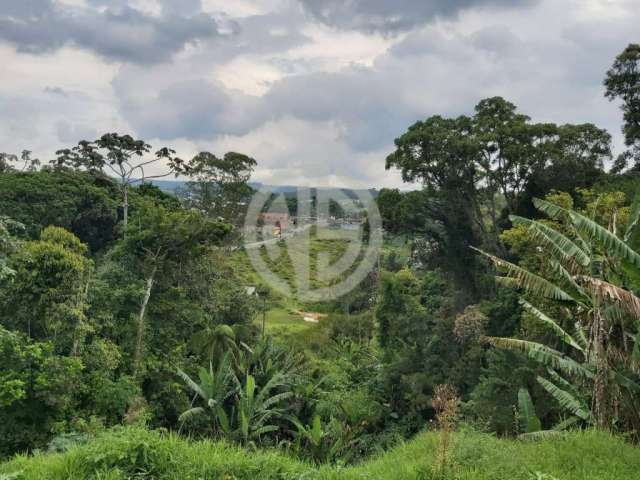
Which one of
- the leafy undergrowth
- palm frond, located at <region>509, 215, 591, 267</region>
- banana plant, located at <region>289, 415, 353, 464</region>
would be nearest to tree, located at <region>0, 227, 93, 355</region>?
banana plant, located at <region>289, 415, 353, 464</region>

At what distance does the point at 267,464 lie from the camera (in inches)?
206

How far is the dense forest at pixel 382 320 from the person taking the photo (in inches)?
301

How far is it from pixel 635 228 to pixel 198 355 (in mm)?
14222

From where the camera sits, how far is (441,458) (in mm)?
5027

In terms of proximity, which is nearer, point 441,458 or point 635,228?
point 441,458

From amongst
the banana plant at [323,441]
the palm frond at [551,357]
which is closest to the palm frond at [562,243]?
the palm frond at [551,357]

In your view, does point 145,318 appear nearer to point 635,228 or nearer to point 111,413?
point 111,413

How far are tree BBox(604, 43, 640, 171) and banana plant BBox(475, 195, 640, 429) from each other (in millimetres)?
9464

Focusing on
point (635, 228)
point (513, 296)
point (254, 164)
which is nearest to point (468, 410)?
point (513, 296)

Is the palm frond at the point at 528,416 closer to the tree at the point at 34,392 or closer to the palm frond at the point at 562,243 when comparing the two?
the palm frond at the point at 562,243

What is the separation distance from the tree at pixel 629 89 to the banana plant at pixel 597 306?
31.0 feet

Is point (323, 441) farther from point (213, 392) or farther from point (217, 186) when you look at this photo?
point (217, 186)

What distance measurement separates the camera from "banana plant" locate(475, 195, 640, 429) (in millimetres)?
6559

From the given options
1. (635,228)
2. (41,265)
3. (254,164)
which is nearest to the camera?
(635,228)
